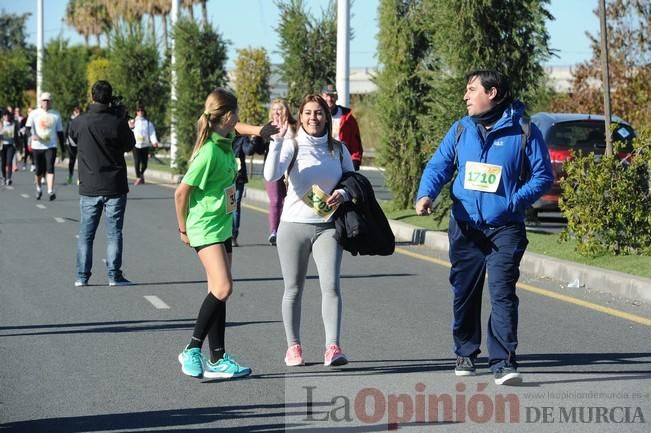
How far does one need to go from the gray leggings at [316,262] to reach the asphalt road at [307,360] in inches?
11.9

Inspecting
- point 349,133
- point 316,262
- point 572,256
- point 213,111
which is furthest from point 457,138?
point 349,133

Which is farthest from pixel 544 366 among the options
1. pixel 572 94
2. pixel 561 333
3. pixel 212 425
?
pixel 572 94

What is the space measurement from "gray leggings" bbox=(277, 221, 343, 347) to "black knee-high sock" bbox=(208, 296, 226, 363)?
1.59ft

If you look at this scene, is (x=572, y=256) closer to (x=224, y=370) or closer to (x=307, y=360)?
(x=307, y=360)

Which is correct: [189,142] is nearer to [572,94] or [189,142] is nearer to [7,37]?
[572,94]

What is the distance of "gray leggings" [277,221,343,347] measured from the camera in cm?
851

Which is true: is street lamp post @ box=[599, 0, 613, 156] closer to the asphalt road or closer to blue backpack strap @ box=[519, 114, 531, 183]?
the asphalt road

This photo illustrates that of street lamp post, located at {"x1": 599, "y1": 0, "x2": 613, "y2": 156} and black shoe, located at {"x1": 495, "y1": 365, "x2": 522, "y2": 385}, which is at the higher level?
street lamp post, located at {"x1": 599, "y1": 0, "x2": 613, "y2": 156}

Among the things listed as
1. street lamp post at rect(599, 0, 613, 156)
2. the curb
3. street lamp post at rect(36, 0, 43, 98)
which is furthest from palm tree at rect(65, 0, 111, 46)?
the curb

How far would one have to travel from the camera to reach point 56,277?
13211 millimetres

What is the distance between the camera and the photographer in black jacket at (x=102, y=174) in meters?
12.5

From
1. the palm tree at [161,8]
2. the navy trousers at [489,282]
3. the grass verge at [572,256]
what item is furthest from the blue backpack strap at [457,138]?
the palm tree at [161,8]

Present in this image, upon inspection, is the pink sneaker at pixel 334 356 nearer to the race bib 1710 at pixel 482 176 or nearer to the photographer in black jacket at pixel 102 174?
the race bib 1710 at pixel 482 176

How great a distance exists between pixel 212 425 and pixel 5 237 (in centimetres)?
1098
